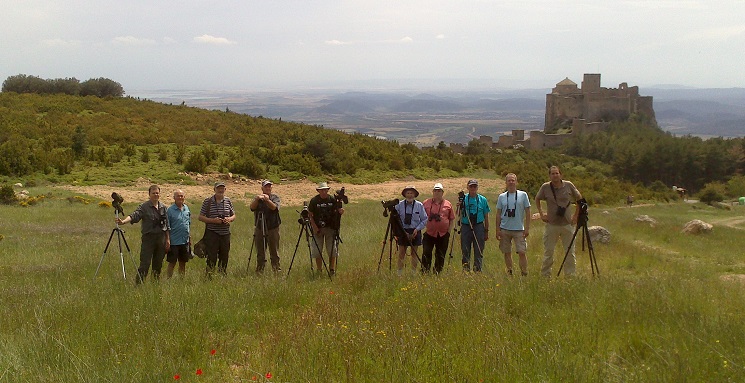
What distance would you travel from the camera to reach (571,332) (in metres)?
5.20

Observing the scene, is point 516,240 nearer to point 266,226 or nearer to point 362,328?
point 266,226

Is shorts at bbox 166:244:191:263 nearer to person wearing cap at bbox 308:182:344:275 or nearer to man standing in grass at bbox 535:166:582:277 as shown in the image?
person wearing cap at bbox 308:182:344:275

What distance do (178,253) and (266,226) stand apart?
4.36ft

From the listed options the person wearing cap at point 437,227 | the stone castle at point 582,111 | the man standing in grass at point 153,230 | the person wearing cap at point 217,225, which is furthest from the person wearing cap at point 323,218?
the stone castle at point 582,111

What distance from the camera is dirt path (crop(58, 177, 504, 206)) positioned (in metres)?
20.6

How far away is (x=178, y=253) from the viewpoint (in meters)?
8.53

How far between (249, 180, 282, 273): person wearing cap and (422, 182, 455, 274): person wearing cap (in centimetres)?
227

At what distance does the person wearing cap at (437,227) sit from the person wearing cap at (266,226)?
89.3 inches

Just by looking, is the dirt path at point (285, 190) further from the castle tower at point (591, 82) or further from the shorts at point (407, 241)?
the castle tower at point (591, 82)

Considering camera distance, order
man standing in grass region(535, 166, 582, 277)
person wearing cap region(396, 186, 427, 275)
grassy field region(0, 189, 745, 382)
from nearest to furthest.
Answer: grassy field region(0, 189, 745, 382), man standing in grass region(535, 166, 582, 277), person wearing cap region(396, 186, 427, 275)

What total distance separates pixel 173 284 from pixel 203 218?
54.5 inches

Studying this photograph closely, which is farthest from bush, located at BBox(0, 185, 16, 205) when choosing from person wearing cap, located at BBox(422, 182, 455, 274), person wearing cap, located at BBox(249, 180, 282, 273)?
person wearing cap, located at BBox(422, 182, 455, 274)

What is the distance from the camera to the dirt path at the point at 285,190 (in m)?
20.6

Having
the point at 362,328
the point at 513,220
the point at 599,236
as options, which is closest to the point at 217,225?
the point at 362,328
